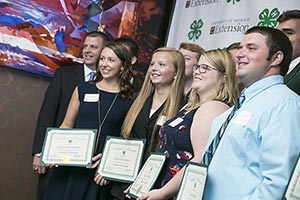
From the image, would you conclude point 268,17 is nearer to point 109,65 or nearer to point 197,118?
point 109,65

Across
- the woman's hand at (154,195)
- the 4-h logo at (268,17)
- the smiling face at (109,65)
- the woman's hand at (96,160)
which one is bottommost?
the woman's hand at (96,160)

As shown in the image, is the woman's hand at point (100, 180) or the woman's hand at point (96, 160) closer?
the woman's hand at point (100, 180)

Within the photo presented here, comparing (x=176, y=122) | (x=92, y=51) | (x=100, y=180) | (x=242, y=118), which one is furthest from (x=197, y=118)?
(x=92, y=51)

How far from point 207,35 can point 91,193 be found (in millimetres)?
1460

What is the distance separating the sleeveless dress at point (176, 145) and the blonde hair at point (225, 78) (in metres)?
0.12

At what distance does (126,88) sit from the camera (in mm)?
2770

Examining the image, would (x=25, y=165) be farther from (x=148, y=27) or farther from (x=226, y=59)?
(x=226, y=59)

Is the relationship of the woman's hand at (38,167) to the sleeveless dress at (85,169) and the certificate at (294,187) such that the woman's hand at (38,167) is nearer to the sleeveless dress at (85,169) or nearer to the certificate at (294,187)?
the sleeveless dress at (85,169)

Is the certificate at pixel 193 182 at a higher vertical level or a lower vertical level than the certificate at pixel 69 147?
higher

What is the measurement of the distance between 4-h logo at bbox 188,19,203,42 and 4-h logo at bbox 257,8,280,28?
0.62 metres

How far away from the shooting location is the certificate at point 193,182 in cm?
164

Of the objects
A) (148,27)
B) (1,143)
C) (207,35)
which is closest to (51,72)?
(1,143)

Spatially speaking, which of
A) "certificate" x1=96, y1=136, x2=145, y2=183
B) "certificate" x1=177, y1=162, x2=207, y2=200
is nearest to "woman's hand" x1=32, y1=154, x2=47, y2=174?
"certificate" x1=96, y1=136, x2=145, y2=183

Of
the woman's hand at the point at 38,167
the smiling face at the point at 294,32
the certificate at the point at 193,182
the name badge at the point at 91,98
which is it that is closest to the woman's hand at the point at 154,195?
the certificate at the point at 193,182
